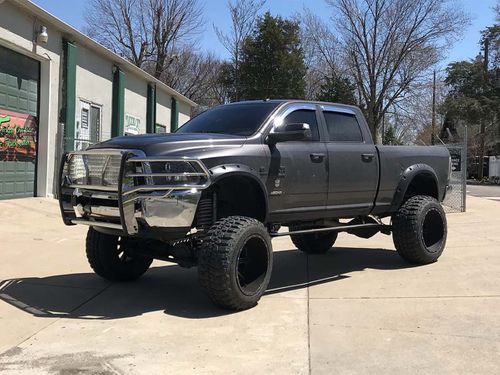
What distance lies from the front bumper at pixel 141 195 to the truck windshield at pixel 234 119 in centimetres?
118

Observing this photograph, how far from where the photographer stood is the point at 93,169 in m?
5.69

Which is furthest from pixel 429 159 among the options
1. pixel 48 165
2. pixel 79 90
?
pixel 79 90

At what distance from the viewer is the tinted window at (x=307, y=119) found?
673cm

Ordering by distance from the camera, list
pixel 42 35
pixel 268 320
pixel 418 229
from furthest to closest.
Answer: pixel 42 35, pixel 418 229, pixel 268 320

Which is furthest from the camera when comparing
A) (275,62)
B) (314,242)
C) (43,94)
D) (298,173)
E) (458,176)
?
(275,62)

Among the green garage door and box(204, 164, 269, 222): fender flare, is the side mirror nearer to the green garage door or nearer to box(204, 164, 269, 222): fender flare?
box(204, 164, 269, 222): fender flare

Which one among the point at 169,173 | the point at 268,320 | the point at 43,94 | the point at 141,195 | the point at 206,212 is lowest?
the point at 268,320

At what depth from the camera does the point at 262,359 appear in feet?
14.4

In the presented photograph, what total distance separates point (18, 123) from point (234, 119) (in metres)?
8.34

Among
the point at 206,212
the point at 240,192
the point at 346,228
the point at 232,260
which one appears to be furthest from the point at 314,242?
the point at 232,260

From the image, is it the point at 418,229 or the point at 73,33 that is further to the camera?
the point at 73,33

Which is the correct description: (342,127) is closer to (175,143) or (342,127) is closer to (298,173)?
(298,173)

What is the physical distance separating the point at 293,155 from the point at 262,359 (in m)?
2.64

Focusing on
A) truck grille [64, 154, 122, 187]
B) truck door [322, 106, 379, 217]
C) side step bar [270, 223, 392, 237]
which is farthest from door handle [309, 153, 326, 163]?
truck grille [64, 154, 122, 187]
